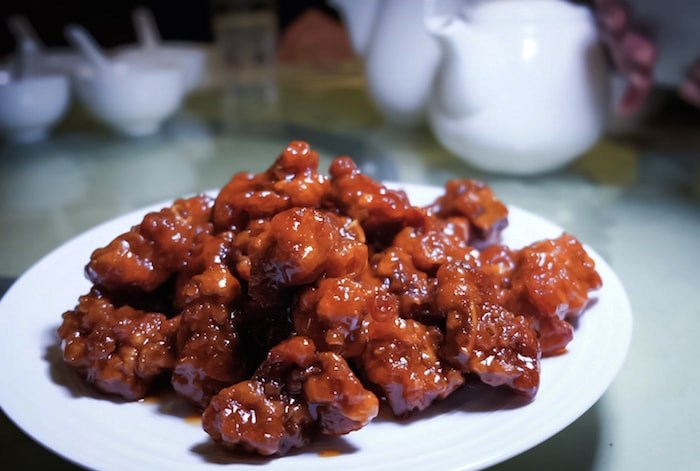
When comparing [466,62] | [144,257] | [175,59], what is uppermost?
[144,257]

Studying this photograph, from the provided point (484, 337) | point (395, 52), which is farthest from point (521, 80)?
point (484, 337)

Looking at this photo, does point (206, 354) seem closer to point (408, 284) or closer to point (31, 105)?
point (408, 284)

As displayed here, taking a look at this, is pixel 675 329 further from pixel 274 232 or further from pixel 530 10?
Result: pixel 530 10

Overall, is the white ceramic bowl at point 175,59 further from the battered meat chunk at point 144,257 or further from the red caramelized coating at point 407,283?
the red caramelized coating at point 407,283

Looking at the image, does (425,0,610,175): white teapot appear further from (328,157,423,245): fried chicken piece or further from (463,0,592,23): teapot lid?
(328,157,423,245): fried chicken piece

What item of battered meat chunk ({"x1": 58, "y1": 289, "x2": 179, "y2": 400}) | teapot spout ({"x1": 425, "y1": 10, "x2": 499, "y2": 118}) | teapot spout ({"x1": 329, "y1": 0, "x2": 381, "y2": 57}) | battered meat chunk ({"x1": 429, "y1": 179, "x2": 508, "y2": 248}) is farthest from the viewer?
teapot spout ({"x1": 329, "y1": 0, "x2": 381, "y2": 57})

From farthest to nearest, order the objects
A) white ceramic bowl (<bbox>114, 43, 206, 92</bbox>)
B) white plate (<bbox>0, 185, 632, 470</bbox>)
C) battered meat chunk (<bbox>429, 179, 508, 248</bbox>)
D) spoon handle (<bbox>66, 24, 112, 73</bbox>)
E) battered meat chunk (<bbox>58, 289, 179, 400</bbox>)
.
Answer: white ceramic bowl (<bbox>114, 43, 206, 92</bbox>) → spoon handle (<bbox>66, 24, 112, 73</bbox>) → battered meat chunk (<bbox>429, 179, 508, 248</bbox>) → battered meat chunk (<bbox>58, 289, 179, 400</bbox>) → white plate (<bbox>0, 185, 632, 470</bbox>)

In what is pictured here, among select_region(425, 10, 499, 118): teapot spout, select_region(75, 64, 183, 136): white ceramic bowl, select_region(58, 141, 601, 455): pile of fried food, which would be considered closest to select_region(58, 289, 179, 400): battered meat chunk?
select_region(58, 141, 601, 455): pile of fried food
